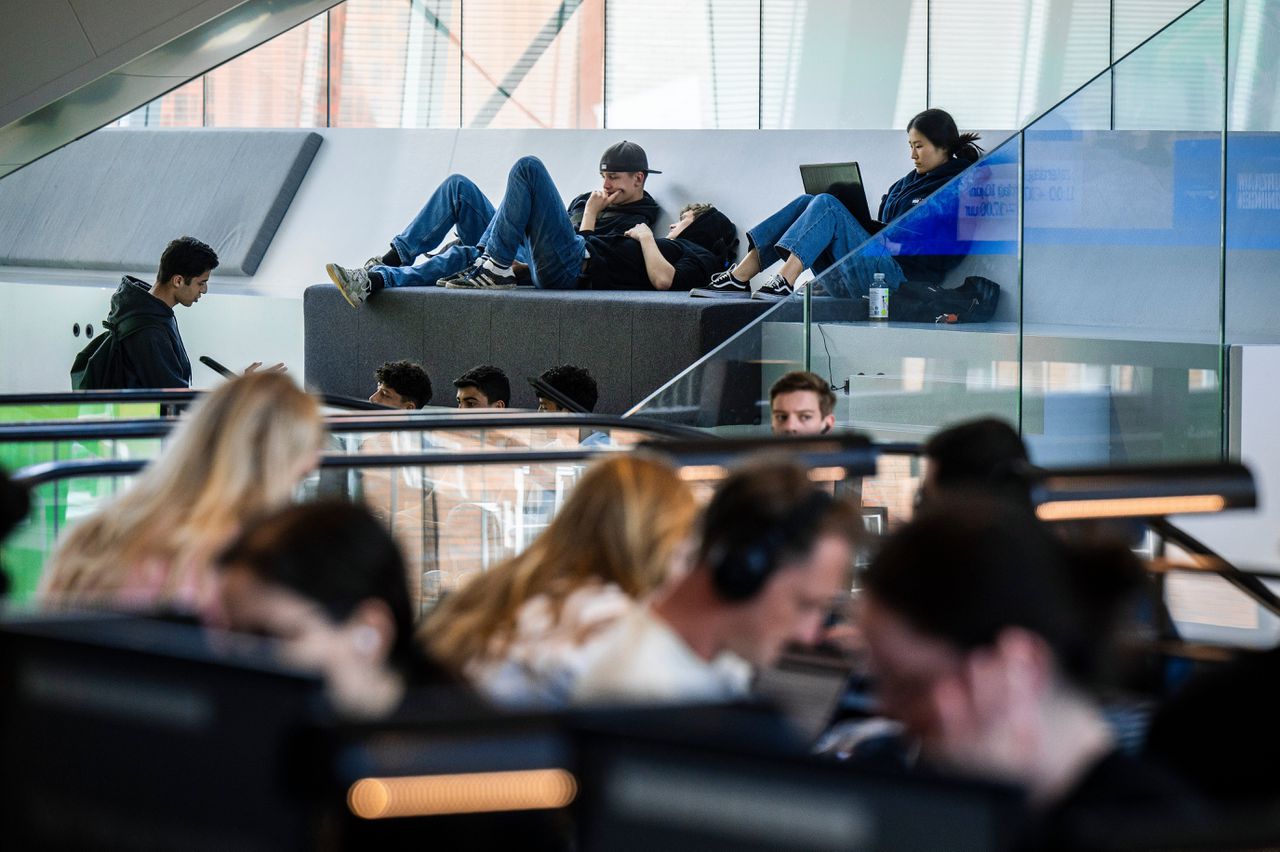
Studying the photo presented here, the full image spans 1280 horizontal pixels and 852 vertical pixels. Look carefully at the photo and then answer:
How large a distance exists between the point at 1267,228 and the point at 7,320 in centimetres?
846

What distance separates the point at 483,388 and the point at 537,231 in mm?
1543

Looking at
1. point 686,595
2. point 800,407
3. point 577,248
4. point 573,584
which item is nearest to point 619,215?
point 577,248

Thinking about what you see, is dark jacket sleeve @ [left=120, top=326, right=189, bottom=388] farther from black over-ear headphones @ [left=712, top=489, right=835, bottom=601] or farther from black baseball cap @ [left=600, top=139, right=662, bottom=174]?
black over-ear headphones @ [left=712, top=489, right=835, bottom=601]

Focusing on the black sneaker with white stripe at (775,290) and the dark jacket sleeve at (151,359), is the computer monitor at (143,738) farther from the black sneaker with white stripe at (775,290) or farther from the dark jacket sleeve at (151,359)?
the black sneaker with white stripe at (775,290)

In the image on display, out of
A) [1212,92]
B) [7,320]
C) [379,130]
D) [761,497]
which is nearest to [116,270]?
[7,320]

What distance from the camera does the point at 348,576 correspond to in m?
1.46

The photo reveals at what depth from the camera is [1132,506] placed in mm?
1890

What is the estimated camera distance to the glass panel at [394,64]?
1084 cm

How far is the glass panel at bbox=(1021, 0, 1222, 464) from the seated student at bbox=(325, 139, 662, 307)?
325 cm

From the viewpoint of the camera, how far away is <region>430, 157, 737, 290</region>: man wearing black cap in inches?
297

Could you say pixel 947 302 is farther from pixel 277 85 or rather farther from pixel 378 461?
pixel 277 85

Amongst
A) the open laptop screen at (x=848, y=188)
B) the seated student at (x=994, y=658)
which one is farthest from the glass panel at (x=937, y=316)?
the seated student at (x=994, y=658)

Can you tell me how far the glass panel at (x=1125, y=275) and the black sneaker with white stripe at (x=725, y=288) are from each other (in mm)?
2095

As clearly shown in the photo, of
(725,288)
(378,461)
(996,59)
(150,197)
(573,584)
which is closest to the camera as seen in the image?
(573,584)
